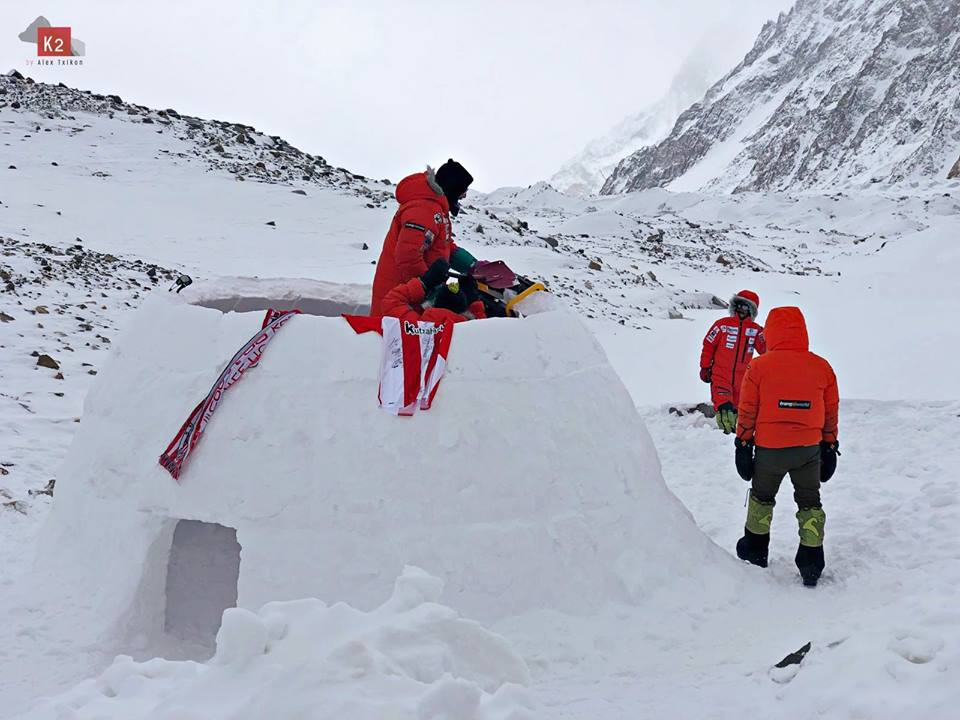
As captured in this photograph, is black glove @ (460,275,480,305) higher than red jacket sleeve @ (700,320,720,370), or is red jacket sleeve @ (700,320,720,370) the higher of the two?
black glove @ (460,275,480,305)

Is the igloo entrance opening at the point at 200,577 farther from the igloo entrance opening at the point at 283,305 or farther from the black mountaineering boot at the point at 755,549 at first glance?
the black mountaineering boot at the point at 755,549

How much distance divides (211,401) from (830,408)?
329cm

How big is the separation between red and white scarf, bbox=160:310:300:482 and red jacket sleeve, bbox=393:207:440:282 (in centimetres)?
87

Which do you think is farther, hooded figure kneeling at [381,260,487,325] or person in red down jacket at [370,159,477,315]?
person in red down jacket at [370,159,477,315]

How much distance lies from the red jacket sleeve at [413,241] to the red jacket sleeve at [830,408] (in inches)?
92.6

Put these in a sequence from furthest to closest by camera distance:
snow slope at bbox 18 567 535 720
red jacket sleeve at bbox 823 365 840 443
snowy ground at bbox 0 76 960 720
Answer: red jacket sleeve at bbox 823 365 840 443 < snowy ground at bbox 0 76 960 720 < snow slope at bbox 18 567 535 720

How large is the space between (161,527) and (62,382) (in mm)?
6377

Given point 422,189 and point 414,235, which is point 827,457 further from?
point 422,189

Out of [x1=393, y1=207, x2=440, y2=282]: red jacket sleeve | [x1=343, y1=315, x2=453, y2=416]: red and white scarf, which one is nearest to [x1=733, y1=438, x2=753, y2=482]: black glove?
[x1=343, y1=315, x2=453, y2=416]: red and white scarf

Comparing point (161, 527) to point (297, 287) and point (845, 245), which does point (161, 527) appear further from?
point (845, 245)

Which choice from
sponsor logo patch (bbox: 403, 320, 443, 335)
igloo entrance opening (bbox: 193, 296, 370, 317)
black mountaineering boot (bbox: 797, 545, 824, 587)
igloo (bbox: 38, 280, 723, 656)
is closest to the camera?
igloo (bbox: 38, 280, 723, 656)

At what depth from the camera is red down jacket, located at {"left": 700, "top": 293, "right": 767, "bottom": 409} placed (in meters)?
6.44

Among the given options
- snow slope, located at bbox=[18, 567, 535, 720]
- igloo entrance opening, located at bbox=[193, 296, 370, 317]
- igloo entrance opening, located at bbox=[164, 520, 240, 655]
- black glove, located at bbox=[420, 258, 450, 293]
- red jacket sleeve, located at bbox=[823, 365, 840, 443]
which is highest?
black glove, located at bbox=[420, 258, 450, 293]

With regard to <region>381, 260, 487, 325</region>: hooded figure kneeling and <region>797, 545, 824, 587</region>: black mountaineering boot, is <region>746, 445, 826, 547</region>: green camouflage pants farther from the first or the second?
<region>381, 260, 487, 325</region>: hooded figure kneeling
